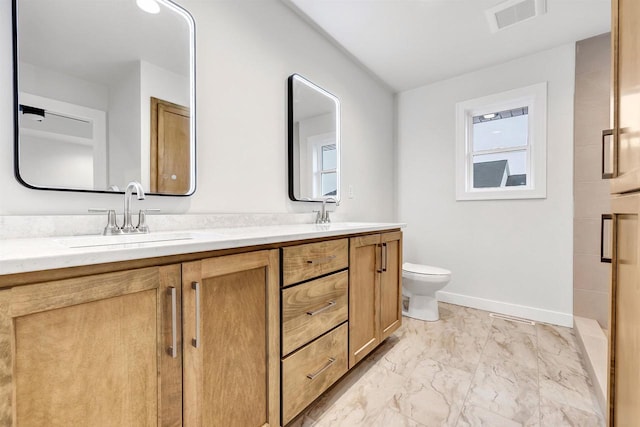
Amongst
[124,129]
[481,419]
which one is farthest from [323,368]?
[124,129]

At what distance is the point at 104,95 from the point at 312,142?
1.30 meters

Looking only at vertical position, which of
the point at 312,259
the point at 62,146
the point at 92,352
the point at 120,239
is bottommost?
the point at 92,352

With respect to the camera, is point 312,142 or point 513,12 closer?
point 513,12

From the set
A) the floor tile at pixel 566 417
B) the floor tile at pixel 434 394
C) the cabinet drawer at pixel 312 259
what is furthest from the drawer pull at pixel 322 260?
the floor tile at pixel 566 417

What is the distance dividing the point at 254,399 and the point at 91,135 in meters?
1.23

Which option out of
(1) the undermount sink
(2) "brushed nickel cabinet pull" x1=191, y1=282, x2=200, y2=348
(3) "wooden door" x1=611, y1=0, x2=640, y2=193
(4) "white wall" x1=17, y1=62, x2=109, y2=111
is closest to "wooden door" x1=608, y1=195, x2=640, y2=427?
(3) "wooden door" x1=611, y1=0, x2=640, y2=193

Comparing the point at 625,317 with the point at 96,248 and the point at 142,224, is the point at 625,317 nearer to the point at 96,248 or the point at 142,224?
the point at 96,248

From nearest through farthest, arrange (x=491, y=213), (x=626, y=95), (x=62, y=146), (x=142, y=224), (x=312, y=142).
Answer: (x=626, y=95), (x=62, y=146), (x=142, y=224), (x=312, y=142), (x=491, y=213)

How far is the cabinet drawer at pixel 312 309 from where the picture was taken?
45.7 inches

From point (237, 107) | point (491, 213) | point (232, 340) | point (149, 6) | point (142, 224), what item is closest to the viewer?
point (232, 340)

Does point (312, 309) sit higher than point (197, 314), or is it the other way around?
point (197, 314)

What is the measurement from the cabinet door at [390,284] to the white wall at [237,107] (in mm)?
669

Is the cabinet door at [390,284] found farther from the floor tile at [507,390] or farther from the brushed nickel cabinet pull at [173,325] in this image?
the brushed nickel cabinet pull at [173,325]

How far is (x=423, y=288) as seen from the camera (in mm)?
2426
